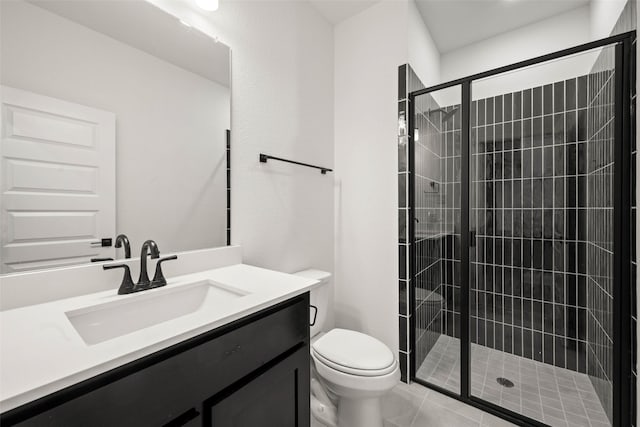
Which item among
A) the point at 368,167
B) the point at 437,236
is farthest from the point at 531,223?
the point at 368,167

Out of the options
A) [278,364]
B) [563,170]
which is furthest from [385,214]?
[278,364]

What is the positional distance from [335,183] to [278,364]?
1.48 m

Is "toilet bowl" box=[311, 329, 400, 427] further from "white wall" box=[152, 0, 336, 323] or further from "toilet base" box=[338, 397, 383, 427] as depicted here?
"white wall" box=[152, 0, 336, 323]

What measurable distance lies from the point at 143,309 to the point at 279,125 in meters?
1.20

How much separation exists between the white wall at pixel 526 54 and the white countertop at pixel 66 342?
5.96 feet

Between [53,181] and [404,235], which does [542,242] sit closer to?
[404,235]

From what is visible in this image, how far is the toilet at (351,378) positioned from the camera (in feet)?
4.07

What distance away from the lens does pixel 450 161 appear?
5.99ft

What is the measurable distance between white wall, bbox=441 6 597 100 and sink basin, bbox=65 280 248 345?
5.98 feet

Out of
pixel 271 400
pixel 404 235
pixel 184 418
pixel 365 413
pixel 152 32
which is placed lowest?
pixel 365 413

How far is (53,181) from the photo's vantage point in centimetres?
90

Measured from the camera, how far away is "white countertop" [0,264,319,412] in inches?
18.8

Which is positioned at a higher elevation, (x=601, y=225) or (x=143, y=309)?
(x=601, y=225)

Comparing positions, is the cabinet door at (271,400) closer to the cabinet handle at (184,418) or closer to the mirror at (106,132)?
the cabinet handle at (184,418)
